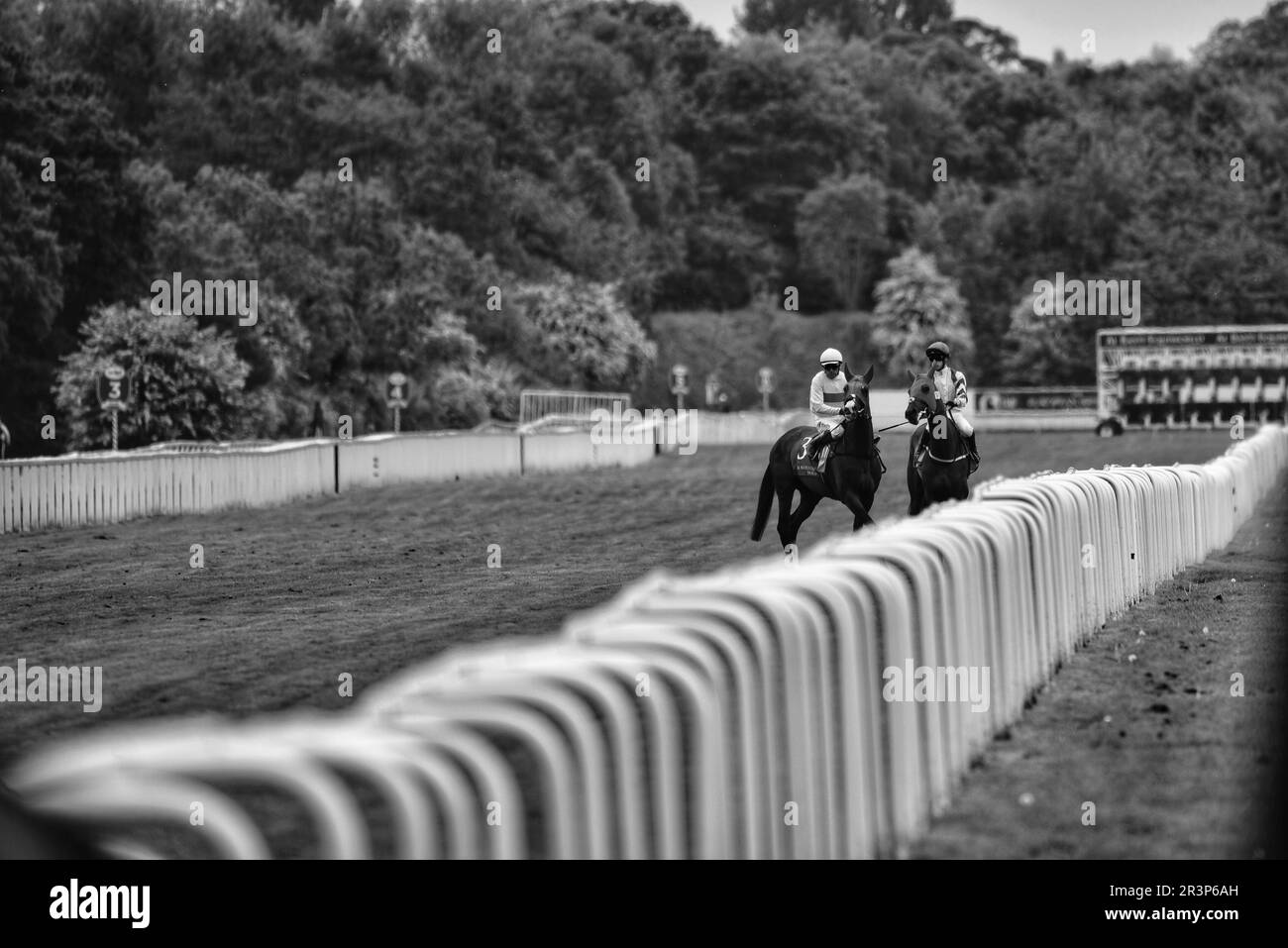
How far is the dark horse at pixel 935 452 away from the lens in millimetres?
17875

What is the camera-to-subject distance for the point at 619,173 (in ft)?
363

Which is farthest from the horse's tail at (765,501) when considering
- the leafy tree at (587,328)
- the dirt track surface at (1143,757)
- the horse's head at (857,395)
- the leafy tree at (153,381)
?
the leafy tree at (587,328)

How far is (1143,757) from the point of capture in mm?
8984

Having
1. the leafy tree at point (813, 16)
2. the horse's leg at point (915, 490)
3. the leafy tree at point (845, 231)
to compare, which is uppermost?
the leafy tree at point (813, 16)

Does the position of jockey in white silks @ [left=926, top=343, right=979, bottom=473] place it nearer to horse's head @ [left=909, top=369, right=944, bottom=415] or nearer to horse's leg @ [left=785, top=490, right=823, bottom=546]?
horse's head @ [left=909, top=369, right=944, bottom=415]

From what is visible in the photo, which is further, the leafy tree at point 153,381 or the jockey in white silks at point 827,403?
the leafy tree at point 153,381

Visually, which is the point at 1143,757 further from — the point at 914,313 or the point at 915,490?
the point at 914,313

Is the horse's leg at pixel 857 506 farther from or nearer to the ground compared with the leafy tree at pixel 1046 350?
nearer to the ground
